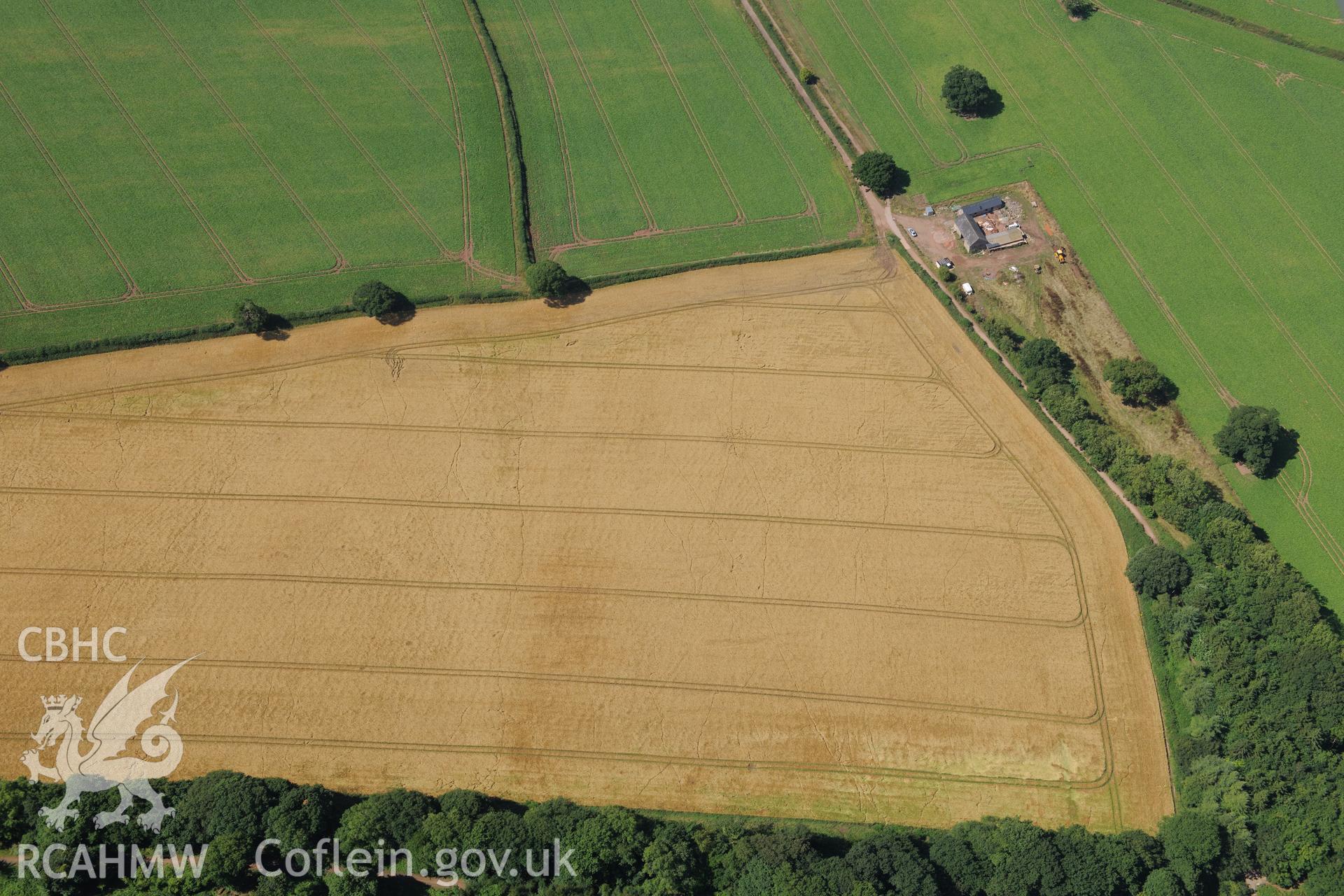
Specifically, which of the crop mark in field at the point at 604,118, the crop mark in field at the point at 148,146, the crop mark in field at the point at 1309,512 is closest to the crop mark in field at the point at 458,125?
the crop mark in field at the point at 604,118

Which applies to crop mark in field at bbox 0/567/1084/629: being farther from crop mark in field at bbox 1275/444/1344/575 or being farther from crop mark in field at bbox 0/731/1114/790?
crop mark in field at bbox 1275/444/1344/575

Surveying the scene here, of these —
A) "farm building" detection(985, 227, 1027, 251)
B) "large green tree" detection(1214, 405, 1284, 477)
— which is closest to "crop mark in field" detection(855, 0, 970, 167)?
"farm building" detection(985, 227, 1027, 251)

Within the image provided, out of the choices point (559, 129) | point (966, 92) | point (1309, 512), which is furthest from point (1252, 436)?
point (559, 129)

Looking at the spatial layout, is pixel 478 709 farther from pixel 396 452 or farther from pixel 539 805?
pixel 396 452

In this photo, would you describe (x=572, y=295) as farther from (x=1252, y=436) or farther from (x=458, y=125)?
(x=1252, y=436)

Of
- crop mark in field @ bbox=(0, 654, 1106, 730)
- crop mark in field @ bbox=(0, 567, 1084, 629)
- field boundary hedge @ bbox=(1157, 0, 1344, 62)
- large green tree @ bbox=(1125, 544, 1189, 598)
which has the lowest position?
crop mark in field @ bbox=(0, 654, 1106, 730)

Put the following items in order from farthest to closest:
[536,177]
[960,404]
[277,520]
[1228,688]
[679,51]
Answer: [679,51]
[536,177]
[960,404]
[277,520]
[1228,688]

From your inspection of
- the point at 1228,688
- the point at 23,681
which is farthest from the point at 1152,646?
the point at 23,681
